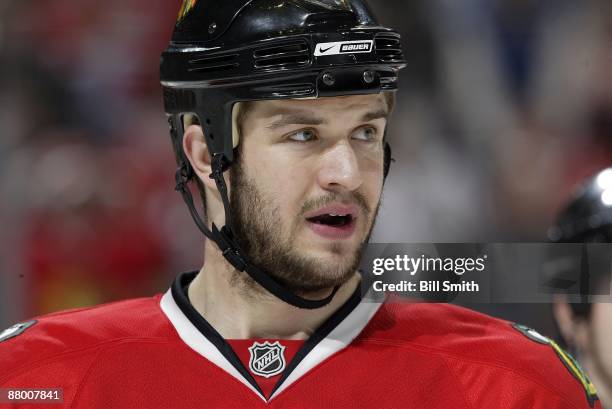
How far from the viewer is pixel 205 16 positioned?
6.31ft

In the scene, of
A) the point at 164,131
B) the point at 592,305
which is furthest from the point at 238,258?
the point at 164,131

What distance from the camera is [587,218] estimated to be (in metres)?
2.28

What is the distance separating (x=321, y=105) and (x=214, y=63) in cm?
24

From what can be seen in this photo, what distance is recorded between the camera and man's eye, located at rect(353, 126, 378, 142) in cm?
184

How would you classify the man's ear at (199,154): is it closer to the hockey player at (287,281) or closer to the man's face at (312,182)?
the hockey player at (287,281)

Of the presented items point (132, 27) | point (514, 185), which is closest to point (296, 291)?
point (514, 185)

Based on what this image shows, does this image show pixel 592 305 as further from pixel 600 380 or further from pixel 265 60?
pixel 265 60

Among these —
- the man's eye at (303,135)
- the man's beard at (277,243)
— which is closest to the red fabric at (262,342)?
the man's beard at (277,243)

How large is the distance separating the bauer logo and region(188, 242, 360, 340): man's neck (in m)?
0.48

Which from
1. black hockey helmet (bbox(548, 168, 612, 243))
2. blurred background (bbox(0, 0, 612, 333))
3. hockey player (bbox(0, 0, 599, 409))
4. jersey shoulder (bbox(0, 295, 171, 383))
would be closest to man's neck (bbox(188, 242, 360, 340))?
hockey player (bbox(0, 0, 599, 409))

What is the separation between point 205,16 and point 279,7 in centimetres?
19

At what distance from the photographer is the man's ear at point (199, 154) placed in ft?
6.52

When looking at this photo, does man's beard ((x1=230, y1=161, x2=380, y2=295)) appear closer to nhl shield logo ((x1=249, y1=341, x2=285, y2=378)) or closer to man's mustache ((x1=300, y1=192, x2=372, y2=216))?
man's mustache ((x1=300, y1=192, x2=372, y2=216))

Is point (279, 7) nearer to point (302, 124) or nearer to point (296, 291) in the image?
point (302, 124)
